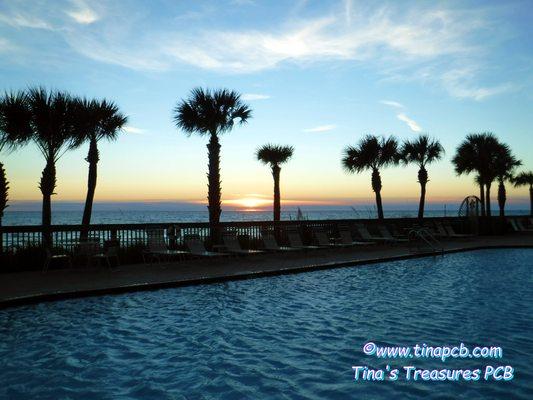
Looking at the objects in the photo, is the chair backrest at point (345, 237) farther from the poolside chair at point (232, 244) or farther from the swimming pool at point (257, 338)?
the swimming pool at point (257, 338)

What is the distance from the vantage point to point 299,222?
1967 cm

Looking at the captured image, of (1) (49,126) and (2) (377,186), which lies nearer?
(1) (49,126)

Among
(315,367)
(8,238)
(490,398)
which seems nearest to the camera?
(490,398)

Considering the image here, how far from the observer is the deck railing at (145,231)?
12648 millimetres

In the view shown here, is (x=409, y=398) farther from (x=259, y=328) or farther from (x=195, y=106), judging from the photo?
(x=195, y=106)

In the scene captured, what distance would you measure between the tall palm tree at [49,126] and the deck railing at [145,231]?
210cm

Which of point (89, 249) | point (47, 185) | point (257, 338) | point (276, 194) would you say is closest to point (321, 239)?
point (89, 249)

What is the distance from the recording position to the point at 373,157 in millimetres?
30250

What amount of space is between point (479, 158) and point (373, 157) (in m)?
7.85

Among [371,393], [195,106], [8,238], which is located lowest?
[371,393]

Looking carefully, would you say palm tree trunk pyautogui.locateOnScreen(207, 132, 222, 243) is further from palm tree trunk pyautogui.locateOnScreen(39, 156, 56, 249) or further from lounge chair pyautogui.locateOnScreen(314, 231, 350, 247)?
palm tree trunk pyautogui.locateOnScreen(39, 156, 56, 249)

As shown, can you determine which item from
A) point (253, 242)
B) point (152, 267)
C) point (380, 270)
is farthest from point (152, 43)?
point (380, 270)

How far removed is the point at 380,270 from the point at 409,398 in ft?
29.6

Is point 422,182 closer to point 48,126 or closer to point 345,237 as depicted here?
point 345,237
